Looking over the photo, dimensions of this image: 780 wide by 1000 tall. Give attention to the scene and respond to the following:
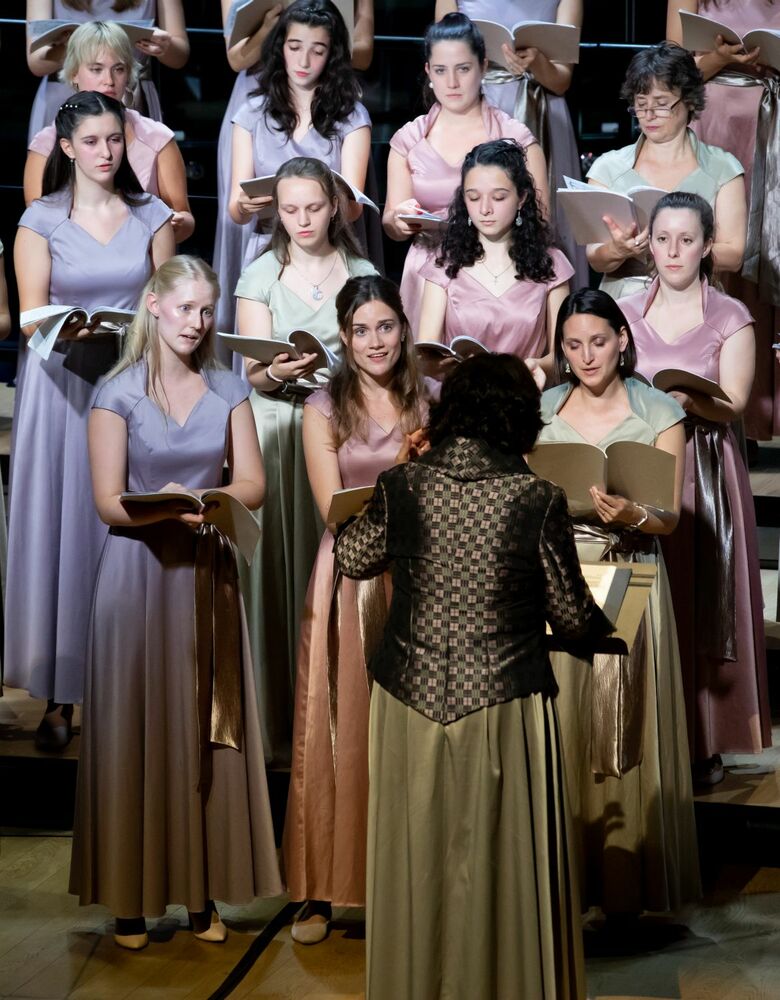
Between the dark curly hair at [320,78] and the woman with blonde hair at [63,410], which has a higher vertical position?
the dark curly hair at [320,78]

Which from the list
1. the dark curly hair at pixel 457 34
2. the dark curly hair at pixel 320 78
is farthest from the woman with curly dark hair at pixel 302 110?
the dark curly hair at pixel 457 34

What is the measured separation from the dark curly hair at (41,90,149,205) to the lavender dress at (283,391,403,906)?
3.71ft

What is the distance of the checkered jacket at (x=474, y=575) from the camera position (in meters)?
3.03

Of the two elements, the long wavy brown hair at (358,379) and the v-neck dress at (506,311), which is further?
the v-neck dress at (506,311)

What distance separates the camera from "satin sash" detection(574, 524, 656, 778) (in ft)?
12.6

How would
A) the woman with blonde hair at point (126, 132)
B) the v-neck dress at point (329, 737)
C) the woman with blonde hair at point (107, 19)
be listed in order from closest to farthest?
the v-neck dress at point (329, 737) → the woman with blonde hair at point (126, 132) → the woman with blonde hair at point (107, 19)

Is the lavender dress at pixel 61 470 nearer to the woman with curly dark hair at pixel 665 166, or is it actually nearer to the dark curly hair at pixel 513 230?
the dark curly hair at pixel 513 230

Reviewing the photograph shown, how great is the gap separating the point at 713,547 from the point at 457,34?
5.86ft

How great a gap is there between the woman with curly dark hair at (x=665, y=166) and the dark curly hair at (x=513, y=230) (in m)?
0.28

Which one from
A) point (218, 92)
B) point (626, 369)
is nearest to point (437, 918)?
point (626, 369)

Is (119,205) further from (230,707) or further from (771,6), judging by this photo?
(771,6)

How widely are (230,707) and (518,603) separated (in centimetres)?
107

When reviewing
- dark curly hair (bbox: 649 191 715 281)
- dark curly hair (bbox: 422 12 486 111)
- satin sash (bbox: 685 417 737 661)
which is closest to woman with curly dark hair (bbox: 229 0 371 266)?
dark curly hair (bbox: 422 12 486 111)

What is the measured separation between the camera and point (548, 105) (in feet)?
18.1
